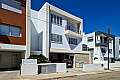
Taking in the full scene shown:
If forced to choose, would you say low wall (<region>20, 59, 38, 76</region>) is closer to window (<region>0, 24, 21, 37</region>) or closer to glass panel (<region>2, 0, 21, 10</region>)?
window (<region>0, 24, 21, 37</region>)

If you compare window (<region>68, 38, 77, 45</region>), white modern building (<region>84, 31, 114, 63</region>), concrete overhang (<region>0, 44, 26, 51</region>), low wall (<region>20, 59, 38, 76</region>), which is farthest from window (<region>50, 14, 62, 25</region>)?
white modern building (<region>84, 31, 114, 63</region>)

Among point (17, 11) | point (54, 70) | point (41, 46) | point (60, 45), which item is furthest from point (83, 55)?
point (17, 11)

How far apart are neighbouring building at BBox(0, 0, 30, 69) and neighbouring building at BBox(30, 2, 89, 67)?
4369 mm

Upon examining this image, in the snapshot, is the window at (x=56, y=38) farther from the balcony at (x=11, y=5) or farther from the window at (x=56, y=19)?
the balcony at (x=11, y=5)

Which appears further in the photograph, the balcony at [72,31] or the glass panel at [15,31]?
the balcony at [72,31]

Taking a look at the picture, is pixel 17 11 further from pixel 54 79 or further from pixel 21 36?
pixel 54 79

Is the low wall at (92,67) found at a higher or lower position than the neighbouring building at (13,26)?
lower

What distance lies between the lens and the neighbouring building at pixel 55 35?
34.8m

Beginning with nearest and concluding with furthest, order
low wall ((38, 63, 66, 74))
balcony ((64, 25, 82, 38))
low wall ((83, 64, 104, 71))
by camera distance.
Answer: low wall ((38, 63, 66, 74)) < low wall ((83, 64, 104, 71)) < balcony ((64, 25, 82, 38))

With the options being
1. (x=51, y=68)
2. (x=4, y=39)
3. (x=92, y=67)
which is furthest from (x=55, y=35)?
(x=4, y=39)

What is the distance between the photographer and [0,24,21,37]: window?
88.2 feet

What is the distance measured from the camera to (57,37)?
37.8 m

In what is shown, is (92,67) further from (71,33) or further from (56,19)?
(56,19)

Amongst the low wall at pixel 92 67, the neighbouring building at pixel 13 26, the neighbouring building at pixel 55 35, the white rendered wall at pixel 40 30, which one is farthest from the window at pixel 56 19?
the low wall at pixel 92 67
